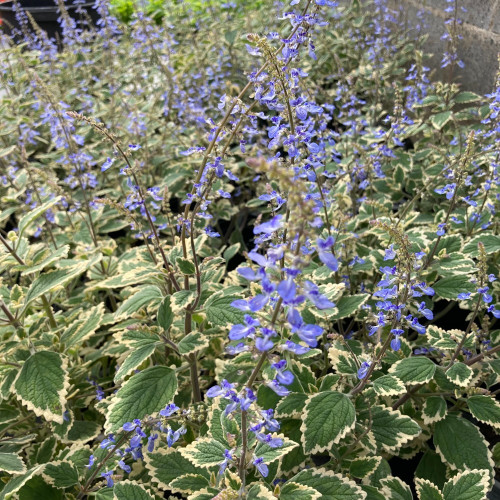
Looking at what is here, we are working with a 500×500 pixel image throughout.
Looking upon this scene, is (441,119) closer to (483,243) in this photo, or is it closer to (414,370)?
(483,243)

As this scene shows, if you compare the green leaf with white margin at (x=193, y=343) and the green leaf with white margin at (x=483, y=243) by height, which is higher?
the green leaf with white margin at (x=193, y=343)

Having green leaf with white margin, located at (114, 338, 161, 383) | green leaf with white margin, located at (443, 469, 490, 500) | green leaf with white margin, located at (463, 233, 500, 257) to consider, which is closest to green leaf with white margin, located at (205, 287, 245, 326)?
green leaf with white margin, located at (114, 338, 161, 383)

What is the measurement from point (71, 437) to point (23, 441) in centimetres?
23

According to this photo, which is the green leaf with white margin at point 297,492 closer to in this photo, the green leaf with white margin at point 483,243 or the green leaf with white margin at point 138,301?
the green leaf with white margin at point 138,301

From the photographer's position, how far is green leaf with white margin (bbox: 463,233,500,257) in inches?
93.6

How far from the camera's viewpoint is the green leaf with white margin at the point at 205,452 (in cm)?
152

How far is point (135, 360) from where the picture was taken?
187cm

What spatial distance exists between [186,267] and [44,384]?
0.72m

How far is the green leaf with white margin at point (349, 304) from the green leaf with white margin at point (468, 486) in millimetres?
715

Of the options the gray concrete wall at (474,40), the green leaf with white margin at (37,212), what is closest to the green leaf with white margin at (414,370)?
the green leaf with white margin at (37,212)

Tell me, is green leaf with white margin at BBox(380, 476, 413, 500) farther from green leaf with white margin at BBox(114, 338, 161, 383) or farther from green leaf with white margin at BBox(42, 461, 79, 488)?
green leaf with white margin at BBox(42, 461, 79, 488)

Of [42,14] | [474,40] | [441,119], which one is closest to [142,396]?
[441,119]

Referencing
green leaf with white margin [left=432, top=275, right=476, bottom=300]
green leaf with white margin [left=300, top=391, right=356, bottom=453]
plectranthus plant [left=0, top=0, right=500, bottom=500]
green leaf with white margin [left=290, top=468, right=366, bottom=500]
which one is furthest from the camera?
green leaf with white margin [left=432, top=275, right=476, bottom=300]

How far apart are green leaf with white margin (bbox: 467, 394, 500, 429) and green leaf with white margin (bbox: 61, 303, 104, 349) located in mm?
1643
